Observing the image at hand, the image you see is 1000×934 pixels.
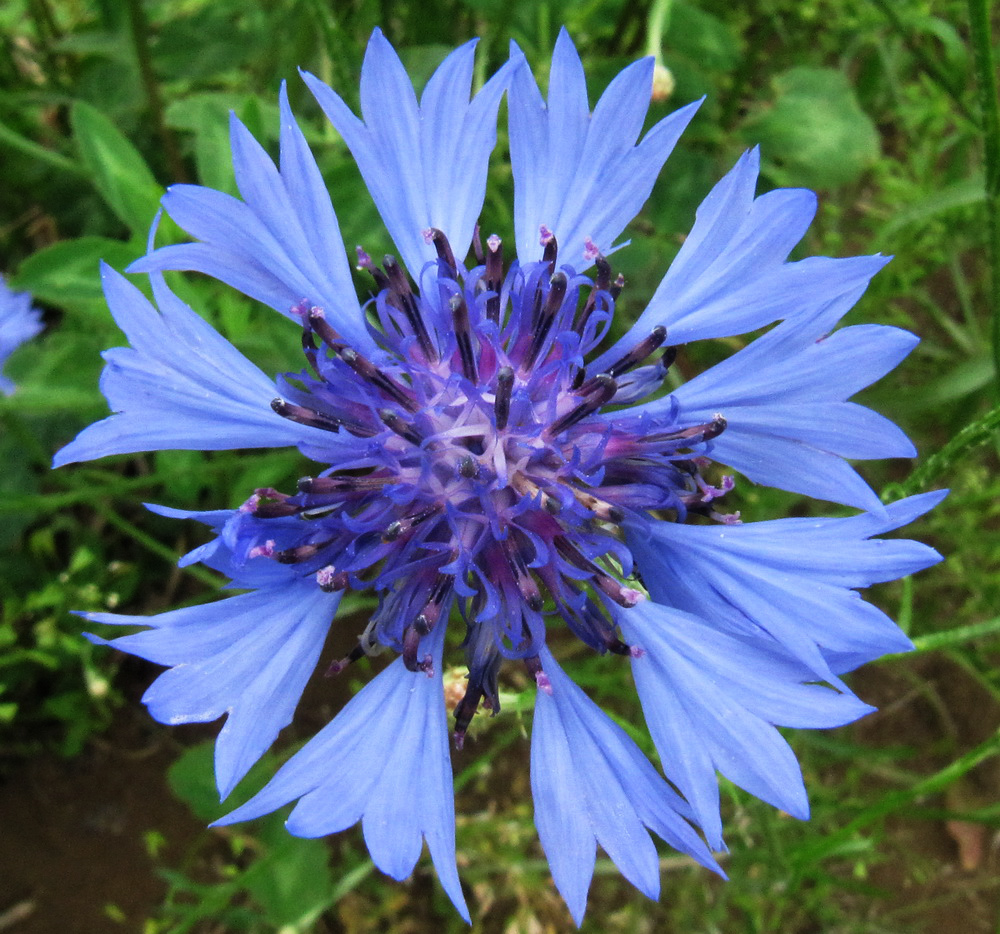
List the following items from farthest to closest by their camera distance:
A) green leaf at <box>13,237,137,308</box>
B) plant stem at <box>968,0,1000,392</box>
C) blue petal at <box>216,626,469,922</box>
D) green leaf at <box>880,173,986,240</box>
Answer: green leaf at <box>880,173,986,240</box> < green leaf at <box>13,237,137,308</box> < plant stem at <box>968,0,1000,392</box> < blue petal at <box>216,626,469,922</box>

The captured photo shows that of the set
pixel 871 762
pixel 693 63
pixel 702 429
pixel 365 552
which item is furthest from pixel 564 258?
pixel 871 762

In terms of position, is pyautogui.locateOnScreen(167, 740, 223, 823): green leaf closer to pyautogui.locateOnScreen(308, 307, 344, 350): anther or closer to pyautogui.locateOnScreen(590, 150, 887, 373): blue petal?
pyautogui.locateOnScreen(308, 307, 344, 350): anther

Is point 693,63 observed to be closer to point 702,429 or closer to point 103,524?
point 702,429

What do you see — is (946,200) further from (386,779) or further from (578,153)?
(386,779)

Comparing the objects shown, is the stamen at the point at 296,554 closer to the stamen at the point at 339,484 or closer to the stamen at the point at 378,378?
the stamen at the point at 339,484

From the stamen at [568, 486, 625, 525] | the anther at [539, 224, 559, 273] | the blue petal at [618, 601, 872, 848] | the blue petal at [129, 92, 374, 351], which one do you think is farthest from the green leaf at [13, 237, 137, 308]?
the blue petal at [618, 601, 872, 848]

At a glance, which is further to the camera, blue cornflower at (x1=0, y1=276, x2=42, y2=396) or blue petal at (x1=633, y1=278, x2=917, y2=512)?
blue cornflower at (x1=0, y1=276, x2=42, y2=396)
